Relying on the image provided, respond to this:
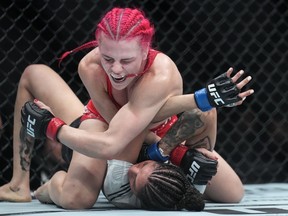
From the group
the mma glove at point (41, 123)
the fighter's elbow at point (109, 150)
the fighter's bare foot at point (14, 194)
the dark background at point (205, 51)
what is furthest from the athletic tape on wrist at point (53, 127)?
the dark background at point (205, 51)

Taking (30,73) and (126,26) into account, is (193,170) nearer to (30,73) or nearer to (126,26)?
(126,26)

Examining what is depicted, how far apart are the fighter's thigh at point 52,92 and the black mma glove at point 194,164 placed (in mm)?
453

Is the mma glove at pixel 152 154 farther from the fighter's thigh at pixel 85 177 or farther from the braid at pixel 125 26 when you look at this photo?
the braid at pixel 125 26

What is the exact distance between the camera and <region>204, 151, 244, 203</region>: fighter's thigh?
2.50 meters

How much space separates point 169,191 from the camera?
2111mm

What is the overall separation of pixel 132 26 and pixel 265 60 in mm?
1622

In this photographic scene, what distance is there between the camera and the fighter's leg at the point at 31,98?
260 cm

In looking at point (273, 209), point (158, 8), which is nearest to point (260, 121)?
point (158, 8)

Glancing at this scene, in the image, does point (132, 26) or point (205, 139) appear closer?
point (132, 26)

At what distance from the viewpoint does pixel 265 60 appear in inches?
143

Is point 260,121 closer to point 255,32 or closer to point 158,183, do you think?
point 255,32

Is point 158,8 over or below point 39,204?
over

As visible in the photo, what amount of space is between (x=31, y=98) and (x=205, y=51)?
1.10 m

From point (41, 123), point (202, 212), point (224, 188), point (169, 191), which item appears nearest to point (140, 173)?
point (169, 191)
